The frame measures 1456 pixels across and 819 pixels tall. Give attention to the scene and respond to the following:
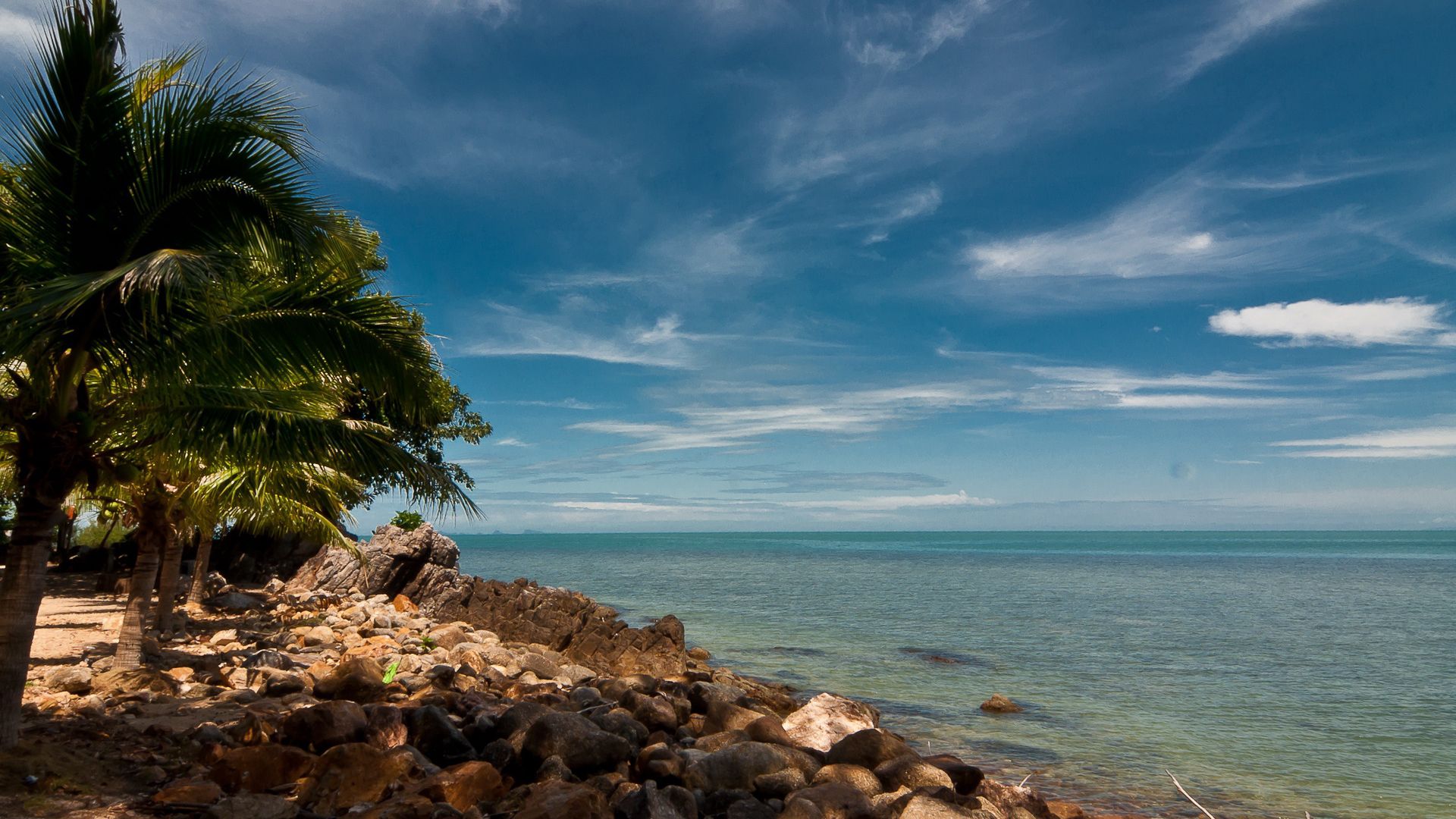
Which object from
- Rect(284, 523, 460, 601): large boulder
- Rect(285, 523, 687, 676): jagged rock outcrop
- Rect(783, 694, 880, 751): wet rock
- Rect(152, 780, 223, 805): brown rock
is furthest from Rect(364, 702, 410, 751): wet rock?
Rect(284, 523, 460, 601): large boulder

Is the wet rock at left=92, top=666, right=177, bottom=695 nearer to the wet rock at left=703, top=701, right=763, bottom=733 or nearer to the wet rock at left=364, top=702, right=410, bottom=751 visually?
the wet rock at left=364, top=702, right=410, bottom=751

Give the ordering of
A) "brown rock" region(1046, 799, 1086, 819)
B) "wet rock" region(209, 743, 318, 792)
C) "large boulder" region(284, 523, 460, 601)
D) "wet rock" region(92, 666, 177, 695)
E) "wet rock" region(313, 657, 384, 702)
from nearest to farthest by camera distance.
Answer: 1. "wet rock" region(209, 743, 318, 792)
2. "brown rock" region(1046, 799, 1086, 819)
3. "wet rock" region(92, 666, 177, 695)
4. "wet rock" region(313, 657, 384, 702)
5. "large boulder" region(284, 523, 460, 601)

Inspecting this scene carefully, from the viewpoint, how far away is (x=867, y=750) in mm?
9812

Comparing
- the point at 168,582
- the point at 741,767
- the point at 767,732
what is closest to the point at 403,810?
the point at 741,767

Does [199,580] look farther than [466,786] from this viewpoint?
Yes

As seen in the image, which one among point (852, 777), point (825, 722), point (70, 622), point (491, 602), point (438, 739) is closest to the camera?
point (852, 777)

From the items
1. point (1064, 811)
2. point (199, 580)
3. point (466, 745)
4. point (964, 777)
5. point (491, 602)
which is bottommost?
point (1064, 811)

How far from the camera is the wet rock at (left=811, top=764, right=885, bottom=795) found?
880 cm

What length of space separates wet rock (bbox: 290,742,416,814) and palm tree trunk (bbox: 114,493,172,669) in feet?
21.5

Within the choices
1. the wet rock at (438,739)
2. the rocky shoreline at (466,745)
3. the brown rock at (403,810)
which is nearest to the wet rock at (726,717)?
the rocky shoreline at (466,745)

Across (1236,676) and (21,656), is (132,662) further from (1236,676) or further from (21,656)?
(1236,676)

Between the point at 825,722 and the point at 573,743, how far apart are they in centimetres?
455

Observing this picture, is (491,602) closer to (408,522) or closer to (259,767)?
(408,522)

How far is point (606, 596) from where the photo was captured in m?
45.2
